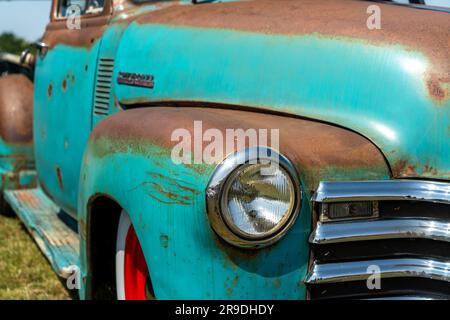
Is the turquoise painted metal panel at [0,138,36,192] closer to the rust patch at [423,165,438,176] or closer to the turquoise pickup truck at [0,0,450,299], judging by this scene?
the turquoise pickup truck at [0,0,450,299]

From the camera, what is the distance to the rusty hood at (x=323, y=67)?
2.04 m

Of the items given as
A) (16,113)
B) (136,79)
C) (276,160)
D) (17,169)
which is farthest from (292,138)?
(17,169)

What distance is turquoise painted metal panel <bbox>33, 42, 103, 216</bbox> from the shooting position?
3.31m

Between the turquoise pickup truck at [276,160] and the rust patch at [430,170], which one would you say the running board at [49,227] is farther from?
the rust patch at [430,170]

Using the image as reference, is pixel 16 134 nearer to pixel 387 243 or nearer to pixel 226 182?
pixel 226 182

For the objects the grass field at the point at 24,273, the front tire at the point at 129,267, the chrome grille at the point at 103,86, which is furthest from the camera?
the grass field at the point at 24,273

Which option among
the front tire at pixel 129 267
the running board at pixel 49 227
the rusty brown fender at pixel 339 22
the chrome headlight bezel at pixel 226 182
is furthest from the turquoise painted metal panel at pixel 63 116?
the chrome headlight bezel at pixel 226 182

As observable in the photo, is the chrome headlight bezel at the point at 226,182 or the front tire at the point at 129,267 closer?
the chrome headlight bezel at the point at 226,182

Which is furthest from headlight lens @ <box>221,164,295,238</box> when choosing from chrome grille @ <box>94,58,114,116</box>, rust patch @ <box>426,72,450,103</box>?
chrome grille @ <box>94,58,114,116</box>

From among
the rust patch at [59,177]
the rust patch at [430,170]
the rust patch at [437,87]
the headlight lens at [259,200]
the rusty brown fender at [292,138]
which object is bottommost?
the rust patch at [59,177]

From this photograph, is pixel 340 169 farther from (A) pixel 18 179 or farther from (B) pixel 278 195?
(A) pixel 18 179

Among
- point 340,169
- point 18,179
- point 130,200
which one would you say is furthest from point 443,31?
point 18,179

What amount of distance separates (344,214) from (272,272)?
10.2 inches

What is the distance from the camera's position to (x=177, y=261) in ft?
6.25
